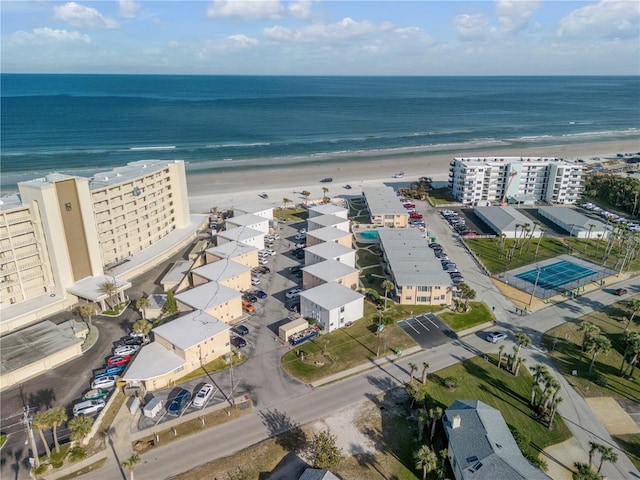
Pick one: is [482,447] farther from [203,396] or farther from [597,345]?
[203,396]

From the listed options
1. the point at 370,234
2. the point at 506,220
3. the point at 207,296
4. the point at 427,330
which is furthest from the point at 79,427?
the point at 506,220

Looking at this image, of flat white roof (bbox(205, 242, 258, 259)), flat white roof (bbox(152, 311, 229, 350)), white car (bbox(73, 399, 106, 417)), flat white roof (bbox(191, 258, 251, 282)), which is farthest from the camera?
flat white roof (bbox(205, 242, 258, 259))

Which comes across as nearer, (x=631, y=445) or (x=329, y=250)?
(x=631, y=445)

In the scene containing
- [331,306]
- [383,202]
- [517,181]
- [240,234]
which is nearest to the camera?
[331,306]

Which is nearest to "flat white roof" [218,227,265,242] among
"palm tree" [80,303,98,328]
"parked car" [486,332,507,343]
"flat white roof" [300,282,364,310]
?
"flat white roof" [300,282,364,310]

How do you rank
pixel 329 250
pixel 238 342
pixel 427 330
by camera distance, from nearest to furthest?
1. pixel 238 342
2. pixel 427 330
3. pixel 329 250

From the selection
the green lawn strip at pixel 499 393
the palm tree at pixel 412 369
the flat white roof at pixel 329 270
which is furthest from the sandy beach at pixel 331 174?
the green lawn strip at pixel 499 393

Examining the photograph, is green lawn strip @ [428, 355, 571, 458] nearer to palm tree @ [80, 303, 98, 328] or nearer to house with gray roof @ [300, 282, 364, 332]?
house with gray roof @ [300, 282, 364, 332]
